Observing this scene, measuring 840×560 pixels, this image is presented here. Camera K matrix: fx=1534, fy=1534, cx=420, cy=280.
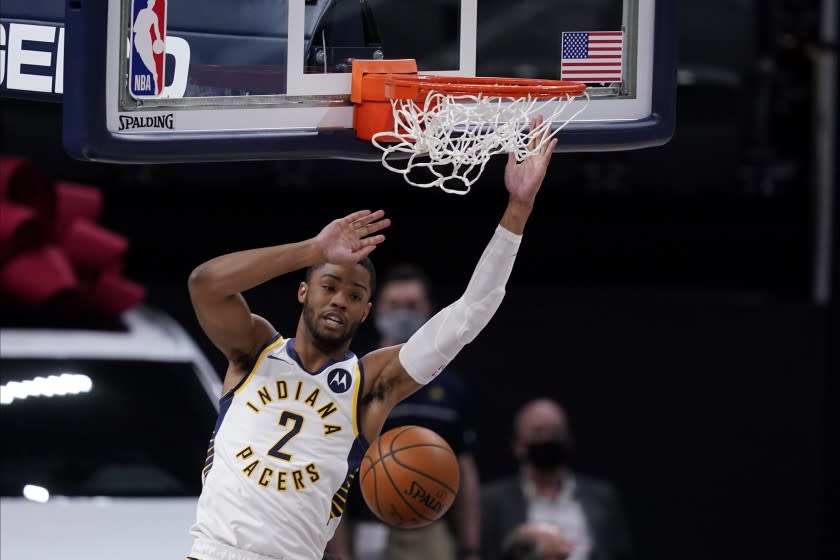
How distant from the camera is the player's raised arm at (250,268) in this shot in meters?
4.57

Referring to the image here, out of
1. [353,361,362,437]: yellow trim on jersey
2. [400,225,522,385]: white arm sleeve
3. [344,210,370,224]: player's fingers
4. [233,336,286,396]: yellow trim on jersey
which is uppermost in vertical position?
[344,210,370,224]: player's fingers

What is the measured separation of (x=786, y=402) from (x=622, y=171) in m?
1.79

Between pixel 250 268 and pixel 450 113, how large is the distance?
0.84m

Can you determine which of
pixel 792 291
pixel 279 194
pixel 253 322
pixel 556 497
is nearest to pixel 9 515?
pixel 253 322

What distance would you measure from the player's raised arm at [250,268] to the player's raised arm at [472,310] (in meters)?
0.41

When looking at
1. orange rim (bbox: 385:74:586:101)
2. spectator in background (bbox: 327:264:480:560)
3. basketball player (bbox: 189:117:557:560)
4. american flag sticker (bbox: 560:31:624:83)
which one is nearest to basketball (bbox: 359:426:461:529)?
basketball player (bbox: 189:117:557:560)

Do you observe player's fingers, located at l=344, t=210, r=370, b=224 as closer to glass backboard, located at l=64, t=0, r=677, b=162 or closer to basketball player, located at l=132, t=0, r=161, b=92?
glass backboard, located at l=64, t=0, r=677, b=162

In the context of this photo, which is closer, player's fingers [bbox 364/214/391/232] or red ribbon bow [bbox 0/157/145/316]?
player's fingers [bbox 364/214/391/232]

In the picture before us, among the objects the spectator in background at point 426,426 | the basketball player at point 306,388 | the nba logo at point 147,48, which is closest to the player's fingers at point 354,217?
the basketball player at point 306,388

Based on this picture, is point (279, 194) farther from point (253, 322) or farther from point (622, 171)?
point (253, 322)

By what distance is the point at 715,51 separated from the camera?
10.1 m

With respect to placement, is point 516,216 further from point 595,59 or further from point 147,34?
point 147,34

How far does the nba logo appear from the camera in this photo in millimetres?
4746

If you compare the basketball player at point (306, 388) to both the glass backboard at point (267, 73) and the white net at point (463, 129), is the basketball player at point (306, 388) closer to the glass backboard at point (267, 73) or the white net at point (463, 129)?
the white net at point (463, 129)
